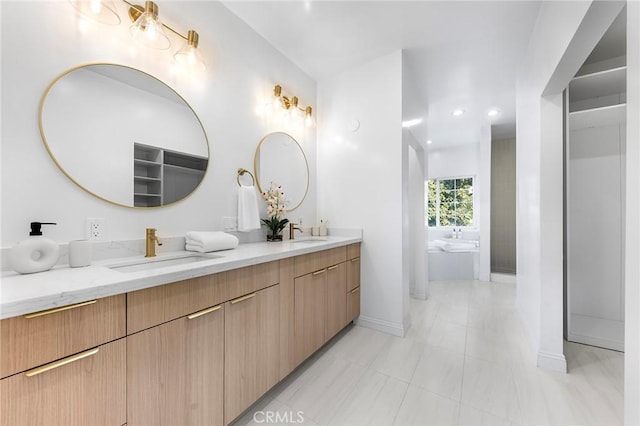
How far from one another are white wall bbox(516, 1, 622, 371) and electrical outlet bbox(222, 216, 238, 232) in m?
2.29

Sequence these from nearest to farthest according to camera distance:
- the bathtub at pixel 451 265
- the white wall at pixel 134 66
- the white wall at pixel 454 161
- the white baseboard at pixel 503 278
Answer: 1. the white wall at pixel 134 66
2. the white baseboard at pixel 503 278
3. the bathtub at pixel 451 265
4. the white wall at pixel 454 161

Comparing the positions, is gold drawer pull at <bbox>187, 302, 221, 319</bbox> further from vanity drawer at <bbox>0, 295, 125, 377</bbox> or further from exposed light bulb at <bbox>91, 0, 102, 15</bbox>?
exposed light bulb at <bbox>91, 0, 102, 15</bbox>

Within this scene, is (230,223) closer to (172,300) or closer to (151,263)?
(151,263)

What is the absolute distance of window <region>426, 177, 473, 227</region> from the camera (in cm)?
553

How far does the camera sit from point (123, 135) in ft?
4.57

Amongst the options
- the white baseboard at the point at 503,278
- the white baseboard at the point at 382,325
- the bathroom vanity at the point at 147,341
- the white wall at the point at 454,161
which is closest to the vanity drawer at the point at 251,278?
the bathroom vanity at the point at 147,341

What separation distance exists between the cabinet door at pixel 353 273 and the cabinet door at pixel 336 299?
0.08 m

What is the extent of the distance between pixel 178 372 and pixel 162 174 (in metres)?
1.11

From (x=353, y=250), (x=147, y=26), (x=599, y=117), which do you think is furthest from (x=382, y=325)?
(x=147, y=26)

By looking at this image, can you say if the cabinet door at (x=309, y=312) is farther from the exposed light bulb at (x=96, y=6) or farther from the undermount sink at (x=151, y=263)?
the exposed light bulb at (x=96, y=6)

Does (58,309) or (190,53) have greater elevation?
(190,53)

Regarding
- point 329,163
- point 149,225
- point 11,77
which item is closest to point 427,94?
point 329,163

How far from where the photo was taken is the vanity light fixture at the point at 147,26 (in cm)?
127

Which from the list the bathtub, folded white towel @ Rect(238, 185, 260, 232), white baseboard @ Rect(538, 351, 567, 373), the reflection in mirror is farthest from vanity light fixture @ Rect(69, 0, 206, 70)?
the bathtub
